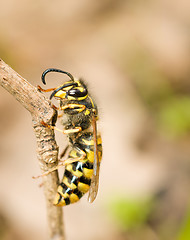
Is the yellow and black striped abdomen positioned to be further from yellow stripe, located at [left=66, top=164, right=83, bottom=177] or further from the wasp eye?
the wasp eye

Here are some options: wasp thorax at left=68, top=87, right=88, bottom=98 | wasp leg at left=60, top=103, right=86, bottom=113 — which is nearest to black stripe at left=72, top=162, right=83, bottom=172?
wasp leg at left=60, top=103, right=86, bottom=113

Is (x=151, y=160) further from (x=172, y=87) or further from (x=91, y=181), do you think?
(x=91, y=181)

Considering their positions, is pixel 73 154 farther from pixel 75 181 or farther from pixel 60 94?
pixel 60 94

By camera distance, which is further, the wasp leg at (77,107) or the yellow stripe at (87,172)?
the yellow stripe at (87,172)

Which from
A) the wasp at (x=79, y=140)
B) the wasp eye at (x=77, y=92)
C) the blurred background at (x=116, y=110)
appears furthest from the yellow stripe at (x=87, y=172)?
the wasp eye at (x=77, y=92)

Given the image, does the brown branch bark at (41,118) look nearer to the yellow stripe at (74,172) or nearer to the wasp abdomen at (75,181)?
the wasp abdomen at (75,181)

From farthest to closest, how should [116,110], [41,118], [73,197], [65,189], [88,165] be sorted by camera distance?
[116,110], [88,165], [73,197], [65,189], [41,118]

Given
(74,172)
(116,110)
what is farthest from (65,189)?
(116,110)

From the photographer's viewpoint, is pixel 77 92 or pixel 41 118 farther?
pixel 77 92
